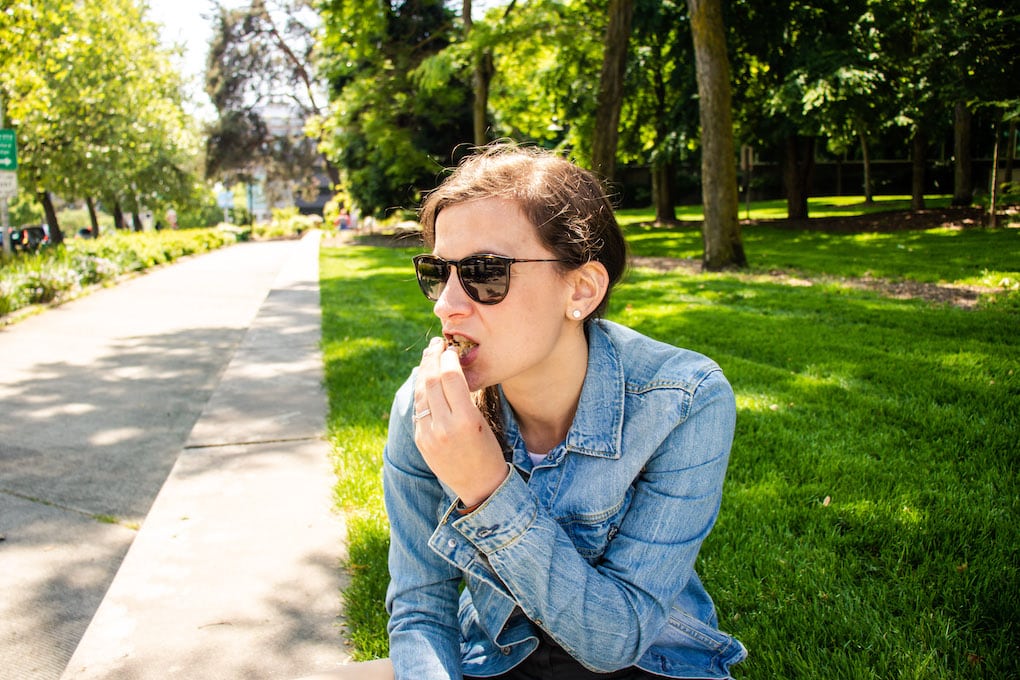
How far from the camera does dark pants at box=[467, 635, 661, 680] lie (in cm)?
182

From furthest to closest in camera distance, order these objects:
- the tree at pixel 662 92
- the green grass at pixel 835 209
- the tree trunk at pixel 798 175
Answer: the green grass at pixel 835 209 → the tree trunk at pixel 798 175 → the tree at pixel 662 92

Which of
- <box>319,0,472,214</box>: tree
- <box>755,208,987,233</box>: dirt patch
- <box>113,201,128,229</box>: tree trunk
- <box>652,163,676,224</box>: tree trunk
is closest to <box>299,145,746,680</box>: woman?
<box>755,208,987,233</box>: dirt patch

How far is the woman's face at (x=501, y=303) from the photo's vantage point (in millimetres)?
1825

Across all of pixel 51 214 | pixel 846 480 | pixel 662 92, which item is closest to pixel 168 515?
pixel 846 480

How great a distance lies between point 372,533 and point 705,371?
2343mm

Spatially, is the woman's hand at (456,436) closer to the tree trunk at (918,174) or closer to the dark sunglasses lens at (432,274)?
the dark sunglasses lens at (432,274)

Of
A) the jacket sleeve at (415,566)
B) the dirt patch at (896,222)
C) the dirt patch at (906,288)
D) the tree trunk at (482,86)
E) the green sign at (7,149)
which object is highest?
the tree trunk at (482,86)

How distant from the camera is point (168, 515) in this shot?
159 inches

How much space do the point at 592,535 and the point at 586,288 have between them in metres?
0.61

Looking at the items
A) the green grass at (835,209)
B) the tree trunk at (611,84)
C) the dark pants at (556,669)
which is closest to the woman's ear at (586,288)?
the dark pants at (556,669)

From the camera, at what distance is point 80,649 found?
2.84 metres

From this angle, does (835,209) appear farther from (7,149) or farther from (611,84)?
(7,149)

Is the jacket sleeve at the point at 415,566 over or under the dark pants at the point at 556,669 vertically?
over

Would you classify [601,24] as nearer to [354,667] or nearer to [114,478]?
[114,478]
